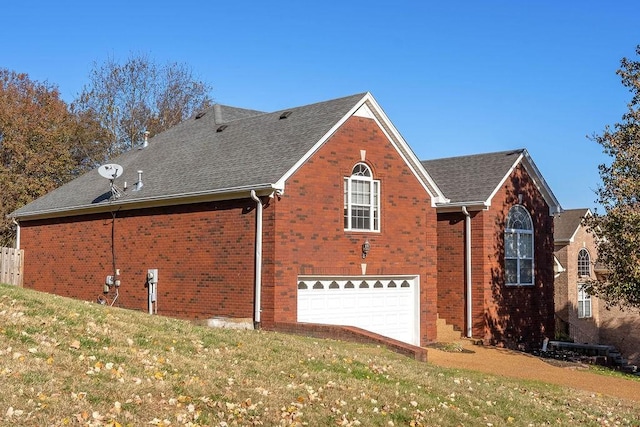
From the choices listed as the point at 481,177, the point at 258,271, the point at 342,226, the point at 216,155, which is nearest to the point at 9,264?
the point at 216,155

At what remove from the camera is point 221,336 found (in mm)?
13422

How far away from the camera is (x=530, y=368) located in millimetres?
18719

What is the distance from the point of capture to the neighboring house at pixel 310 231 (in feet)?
63.6

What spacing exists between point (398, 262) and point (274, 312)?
4.88m

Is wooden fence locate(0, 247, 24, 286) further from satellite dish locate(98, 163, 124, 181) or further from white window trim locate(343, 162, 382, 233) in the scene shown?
white window trim locate(343, 162, 382, 233)

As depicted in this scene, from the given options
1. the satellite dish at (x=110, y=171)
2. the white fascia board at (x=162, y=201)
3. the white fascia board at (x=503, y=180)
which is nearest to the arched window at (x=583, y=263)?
the white fascia board at (x=503, y=180)

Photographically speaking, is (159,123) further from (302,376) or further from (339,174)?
(302,376)

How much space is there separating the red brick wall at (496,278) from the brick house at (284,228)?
225cm

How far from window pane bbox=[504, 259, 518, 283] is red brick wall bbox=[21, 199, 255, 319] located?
10.4 metres

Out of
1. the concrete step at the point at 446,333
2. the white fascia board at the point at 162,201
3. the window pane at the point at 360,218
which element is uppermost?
the white fascia board at the point at 162,201

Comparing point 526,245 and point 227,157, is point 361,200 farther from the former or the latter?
point 526,245

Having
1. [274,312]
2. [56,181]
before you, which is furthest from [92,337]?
[56,181]

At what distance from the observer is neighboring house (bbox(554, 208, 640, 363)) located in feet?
117

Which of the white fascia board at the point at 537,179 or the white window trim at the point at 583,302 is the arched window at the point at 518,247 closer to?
the white fascia board at the point at 537,179
